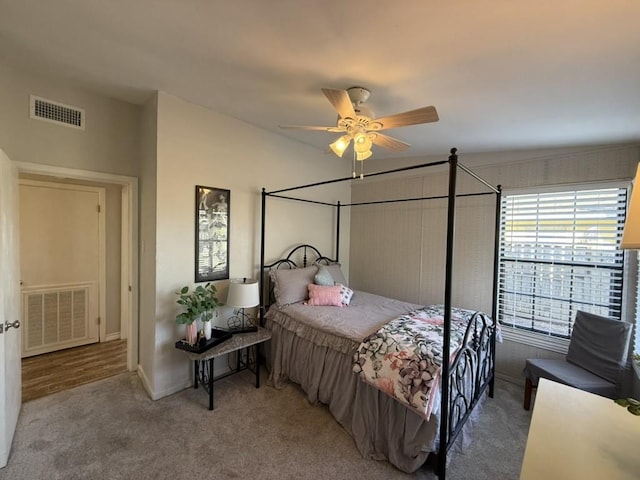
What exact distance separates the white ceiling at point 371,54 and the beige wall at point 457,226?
28 centimetres

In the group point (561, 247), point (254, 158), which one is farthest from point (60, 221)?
point (561, 247)

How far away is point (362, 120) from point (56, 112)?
2661 mm

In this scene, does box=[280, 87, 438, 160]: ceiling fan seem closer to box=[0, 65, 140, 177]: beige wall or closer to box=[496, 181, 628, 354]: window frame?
box=[496, 181, 628, 354]: window frame

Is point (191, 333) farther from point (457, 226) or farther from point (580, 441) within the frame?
point (457, 226)

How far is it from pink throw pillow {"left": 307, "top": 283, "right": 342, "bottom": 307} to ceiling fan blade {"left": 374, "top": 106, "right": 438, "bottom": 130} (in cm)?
186

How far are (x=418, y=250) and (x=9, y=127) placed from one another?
4.23m

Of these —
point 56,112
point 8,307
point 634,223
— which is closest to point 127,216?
point 56,112

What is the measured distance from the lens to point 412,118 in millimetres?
1809

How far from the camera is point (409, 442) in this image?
189 cm

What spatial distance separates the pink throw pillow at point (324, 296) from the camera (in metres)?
3.12

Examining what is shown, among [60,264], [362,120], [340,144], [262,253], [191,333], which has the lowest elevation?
[191,333]

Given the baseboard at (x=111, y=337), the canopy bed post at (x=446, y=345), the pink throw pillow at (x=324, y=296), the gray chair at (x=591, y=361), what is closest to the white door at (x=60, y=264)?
the baseboard at (x=111, y=337)

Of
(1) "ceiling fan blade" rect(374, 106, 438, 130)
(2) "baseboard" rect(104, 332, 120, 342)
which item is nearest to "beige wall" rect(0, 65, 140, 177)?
(2) "baseboard" rect(104, 332, 120, 342)

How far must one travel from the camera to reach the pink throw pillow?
3.12 m
